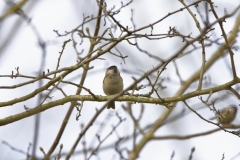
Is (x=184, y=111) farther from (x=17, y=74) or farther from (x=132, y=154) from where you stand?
(x=17, y=74)

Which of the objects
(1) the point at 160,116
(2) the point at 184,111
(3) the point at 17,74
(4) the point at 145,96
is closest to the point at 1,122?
(3) the point at 17,74

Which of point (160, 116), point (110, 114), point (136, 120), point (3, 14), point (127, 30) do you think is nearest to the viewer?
point (3, 14)

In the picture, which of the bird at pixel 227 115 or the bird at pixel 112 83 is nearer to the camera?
the bird at pixel 227 115

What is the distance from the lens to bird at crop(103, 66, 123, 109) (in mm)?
6430

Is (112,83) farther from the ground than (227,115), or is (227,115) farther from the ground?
(112,83)

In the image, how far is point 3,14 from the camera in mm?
3049

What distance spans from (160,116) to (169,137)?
0.67m

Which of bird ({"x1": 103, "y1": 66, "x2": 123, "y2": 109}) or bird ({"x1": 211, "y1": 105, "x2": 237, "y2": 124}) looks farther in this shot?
bird ({"x1": 103, "y1": 66, "x2": 123, "y2": 109})

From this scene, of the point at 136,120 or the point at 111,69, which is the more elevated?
the point at 111,69

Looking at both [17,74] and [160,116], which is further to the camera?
[160,116]

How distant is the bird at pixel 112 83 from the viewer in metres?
6.43

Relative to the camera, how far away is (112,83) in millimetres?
6453

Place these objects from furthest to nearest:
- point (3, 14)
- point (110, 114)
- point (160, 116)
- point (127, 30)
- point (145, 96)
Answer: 1. point (160, 116)
2. point (110, 114)
3. point (145, 96)
4. point (127, 30)
5. point (3, 14)

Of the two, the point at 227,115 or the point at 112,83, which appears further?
the point at 112,83
